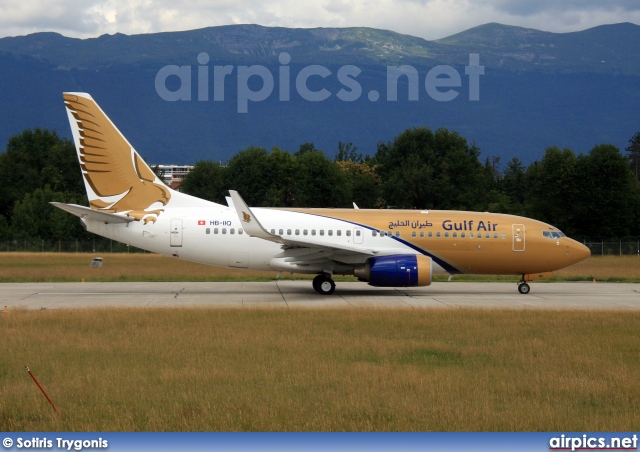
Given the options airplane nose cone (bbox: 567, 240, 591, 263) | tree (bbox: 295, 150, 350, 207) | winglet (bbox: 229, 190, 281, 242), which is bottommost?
airplane nose cone (bbox: 567, 240, 591, 263)

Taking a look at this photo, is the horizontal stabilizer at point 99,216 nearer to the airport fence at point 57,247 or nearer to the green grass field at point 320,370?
the green grass field at point 320,370

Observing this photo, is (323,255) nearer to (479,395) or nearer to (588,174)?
(479,395)

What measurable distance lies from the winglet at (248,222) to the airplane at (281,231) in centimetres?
166

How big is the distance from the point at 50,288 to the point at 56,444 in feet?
72.4

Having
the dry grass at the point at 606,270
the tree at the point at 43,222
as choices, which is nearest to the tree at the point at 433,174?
the dry grass at the point at 606,270

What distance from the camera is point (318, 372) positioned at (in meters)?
13.0

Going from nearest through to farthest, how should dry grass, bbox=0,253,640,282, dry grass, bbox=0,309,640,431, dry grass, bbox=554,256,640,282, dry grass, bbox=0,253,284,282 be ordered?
dry grass, bbox=0,309,640,431, dry grass, bbox=0,253,284,282, dry grass, bbox=0,253,640,282, dry grass, bbox=554,256,640,282

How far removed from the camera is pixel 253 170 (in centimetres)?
8281

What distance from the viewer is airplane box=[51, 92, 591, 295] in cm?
2739

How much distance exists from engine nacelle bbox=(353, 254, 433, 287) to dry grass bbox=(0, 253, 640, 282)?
32.0 ft

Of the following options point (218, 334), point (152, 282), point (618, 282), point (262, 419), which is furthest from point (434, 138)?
point (262, 419)

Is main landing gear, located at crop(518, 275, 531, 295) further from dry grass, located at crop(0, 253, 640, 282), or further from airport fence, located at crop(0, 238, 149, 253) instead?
airport fence, located at crop(0, 238, 149, 253)

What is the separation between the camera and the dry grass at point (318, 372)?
10.2m

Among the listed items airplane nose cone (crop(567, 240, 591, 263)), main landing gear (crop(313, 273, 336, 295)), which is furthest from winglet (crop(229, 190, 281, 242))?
airplane nose cone (crop(567, 240, 591, 263))
